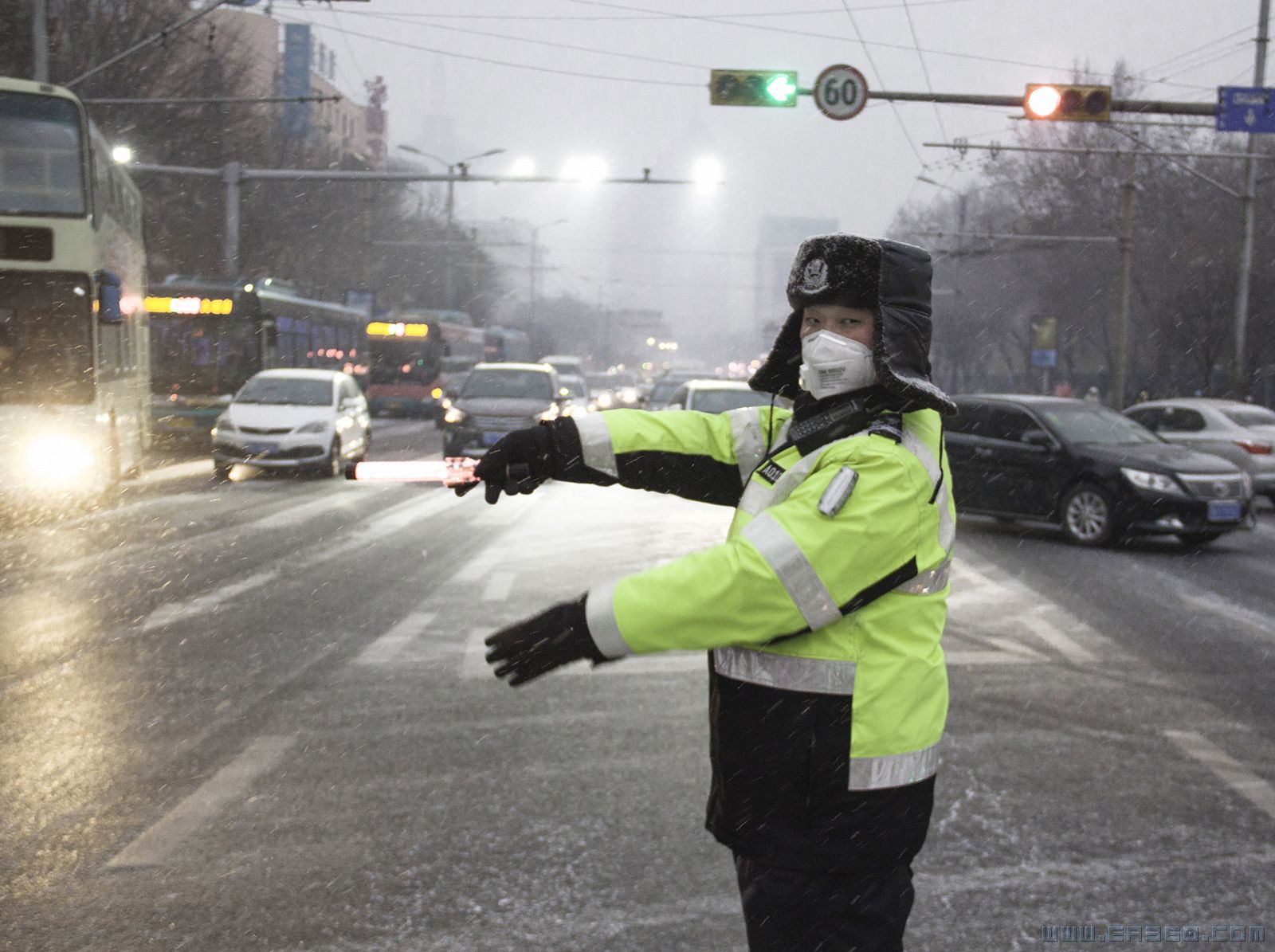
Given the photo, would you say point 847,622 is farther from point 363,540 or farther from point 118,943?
point 363,540

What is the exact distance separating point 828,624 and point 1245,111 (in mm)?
17220

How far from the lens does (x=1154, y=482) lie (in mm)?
14078

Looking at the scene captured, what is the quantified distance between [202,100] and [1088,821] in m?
20.1

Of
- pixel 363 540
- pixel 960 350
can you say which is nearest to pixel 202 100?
pixel 363 540

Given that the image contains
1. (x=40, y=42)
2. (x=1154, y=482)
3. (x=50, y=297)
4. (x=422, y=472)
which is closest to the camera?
(x=422, y=472)

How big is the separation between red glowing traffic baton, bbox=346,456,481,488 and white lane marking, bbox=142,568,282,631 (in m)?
5.39

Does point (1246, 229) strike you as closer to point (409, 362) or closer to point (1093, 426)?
point (1093, 426)

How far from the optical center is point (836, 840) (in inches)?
103

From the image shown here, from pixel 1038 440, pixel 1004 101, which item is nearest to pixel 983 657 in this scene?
pixel 1038 440

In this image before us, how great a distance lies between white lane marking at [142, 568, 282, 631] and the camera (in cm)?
902

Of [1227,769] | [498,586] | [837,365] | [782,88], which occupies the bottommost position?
[498,586]

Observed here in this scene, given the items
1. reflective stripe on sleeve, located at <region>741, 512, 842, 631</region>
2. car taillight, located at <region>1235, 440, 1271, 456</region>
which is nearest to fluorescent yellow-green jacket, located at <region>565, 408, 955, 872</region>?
reflective stripe on sleeve, located at <region>741, 512, 842, 631</region>

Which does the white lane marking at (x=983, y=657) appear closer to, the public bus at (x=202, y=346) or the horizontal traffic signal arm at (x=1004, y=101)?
the horizontal traffic signal arm at (x=1004, y=101)

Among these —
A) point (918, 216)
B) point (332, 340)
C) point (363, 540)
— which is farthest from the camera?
point (918, 216)
